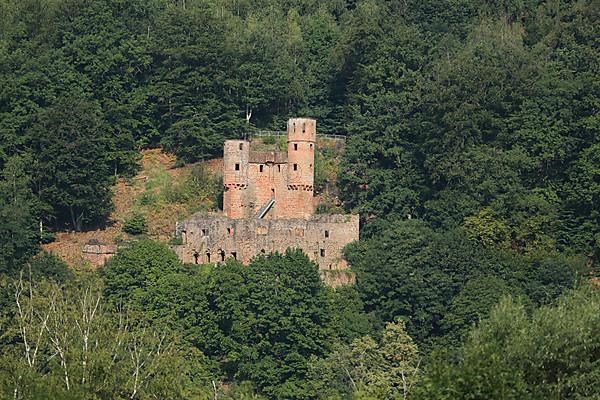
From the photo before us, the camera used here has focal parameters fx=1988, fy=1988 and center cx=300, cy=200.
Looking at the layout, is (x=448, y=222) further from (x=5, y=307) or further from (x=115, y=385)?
(x=115, y=385)

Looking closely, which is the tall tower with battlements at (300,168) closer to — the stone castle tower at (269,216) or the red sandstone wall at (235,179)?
the stone castle tower at (269,216)

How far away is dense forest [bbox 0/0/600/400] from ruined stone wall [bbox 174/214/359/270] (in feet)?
3.54

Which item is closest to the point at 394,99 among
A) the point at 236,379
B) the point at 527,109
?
the point at 527,109

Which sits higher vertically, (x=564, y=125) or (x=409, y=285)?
(x=564, y=125)

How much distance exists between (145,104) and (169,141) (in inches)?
106

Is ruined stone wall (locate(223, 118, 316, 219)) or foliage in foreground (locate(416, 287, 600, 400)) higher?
ruined stone wall (locate(223, 118, 316, 219))

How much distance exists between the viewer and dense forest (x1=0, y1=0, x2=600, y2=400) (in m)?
77.2

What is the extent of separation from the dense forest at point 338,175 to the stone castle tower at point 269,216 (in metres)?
1.25

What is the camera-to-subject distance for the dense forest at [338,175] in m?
77.2

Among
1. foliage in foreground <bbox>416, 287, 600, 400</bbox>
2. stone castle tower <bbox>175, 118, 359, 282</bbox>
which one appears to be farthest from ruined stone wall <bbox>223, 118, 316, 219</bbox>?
foliage in foreground <bbox>416, 287, 600, 400</bbox>

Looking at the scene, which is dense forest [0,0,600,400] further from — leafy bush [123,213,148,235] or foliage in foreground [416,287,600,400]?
foliage in foreground [416,287,600,400]

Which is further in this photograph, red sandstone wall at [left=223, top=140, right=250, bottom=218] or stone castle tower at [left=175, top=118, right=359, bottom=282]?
red sandstone wall at [left=223, top=140, right=250, bottom=218]

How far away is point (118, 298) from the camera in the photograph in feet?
269

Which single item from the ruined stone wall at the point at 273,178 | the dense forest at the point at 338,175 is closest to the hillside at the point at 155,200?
the dense forest at the point at 338,175
